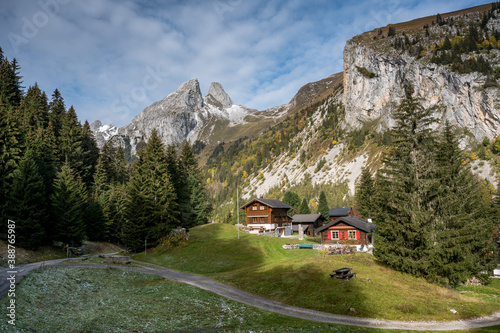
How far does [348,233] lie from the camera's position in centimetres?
5525

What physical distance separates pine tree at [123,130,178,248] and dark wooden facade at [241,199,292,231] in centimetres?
2940

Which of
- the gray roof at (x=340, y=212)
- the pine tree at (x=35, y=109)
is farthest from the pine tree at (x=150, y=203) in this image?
the gray roof at (x=340, y=212)

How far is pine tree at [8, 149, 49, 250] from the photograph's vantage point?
37.5 metres

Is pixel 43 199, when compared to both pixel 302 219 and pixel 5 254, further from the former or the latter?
pixel 302 219

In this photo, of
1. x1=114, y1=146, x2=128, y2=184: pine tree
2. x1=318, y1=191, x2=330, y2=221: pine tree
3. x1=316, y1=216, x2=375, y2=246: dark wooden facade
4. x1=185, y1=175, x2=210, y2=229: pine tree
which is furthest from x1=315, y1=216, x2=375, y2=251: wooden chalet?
x1=114, y1=146, x2=128, y2=184: pine tree

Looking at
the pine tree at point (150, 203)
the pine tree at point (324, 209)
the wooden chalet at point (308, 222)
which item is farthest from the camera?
the pine tree at point (324, 209)

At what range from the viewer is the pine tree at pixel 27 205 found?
37500 mm

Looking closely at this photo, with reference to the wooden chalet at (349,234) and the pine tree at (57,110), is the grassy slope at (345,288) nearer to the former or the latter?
the wooden chalet at (349,234)

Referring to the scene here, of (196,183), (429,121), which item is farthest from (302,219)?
(429,121)

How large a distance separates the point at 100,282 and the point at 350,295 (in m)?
22.2

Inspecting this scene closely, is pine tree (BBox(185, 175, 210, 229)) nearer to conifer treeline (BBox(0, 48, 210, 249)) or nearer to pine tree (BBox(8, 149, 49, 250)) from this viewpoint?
conifer treeline (BBox(0, 48, 210, 249))

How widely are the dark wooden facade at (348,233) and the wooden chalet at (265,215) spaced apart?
1988 cm

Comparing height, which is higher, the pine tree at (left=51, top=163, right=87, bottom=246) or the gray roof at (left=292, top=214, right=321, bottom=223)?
the pine tree at (left=51, top=163, right=87, bottom=246)

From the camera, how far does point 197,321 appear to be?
55.5ft
